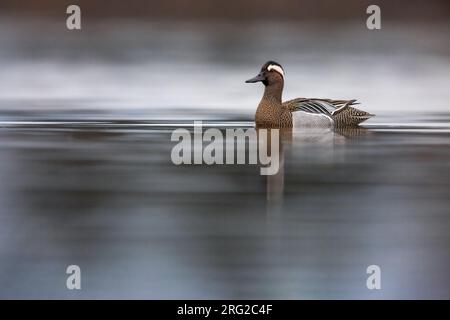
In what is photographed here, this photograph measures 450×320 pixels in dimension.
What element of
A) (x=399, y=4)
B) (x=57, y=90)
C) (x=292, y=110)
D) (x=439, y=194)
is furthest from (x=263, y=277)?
(x=399, y=4)

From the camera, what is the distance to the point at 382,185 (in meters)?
4.25

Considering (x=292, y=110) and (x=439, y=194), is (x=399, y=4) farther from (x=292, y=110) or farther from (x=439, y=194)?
A: (x=439, y=194)

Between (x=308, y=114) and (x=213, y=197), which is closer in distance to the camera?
(x=213, y=197)

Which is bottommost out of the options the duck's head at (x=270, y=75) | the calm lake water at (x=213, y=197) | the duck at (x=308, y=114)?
the calm lake water at (x=213, y=197)

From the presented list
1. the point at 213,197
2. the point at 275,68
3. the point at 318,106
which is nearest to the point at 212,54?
the point at 275,68

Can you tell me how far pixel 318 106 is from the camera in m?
7.25

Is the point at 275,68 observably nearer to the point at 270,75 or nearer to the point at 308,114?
the point at 270,75

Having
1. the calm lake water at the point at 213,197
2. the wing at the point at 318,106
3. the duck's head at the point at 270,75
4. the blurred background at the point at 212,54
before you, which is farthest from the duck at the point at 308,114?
the blurred background at the point at 212,54

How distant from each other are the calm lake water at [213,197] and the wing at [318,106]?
0.99ft

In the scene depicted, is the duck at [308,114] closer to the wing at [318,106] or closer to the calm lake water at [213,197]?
the wing at [318,106]

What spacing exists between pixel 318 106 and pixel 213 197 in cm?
344

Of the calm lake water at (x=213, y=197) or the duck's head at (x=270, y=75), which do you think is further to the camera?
the duck's head at (x=270, y=75)

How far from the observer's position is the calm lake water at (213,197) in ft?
9.35

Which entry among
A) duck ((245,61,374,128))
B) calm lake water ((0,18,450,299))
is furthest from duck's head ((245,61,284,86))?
calm lake water ((0,18,450,299))
